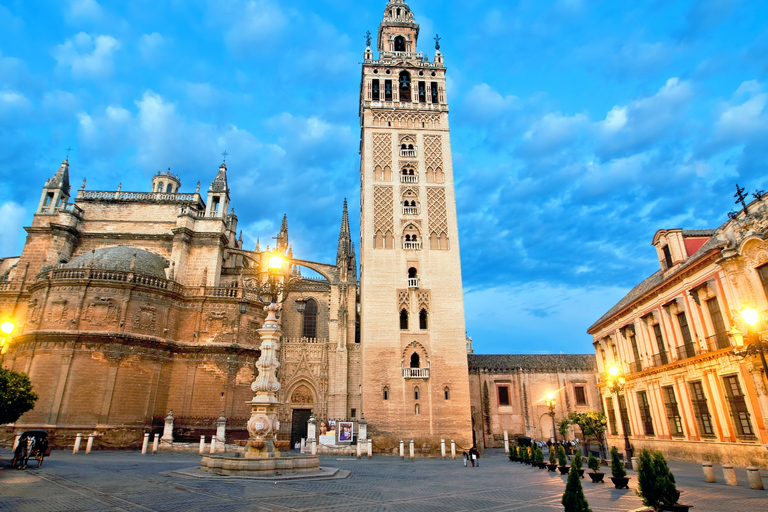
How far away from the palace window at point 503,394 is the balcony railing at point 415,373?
12.2 meters

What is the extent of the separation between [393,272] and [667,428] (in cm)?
1860

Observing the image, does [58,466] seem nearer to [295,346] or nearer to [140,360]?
[140,360]

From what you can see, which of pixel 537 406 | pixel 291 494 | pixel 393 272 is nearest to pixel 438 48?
pixel 393 272

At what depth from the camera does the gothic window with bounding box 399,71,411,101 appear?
39.8 meters

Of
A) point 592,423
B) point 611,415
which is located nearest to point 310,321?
point 592,423

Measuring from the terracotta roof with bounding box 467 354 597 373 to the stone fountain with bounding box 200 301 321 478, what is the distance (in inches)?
1118

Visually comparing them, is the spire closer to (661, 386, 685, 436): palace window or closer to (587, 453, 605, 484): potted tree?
(587, 453, 605, 484): potted tree

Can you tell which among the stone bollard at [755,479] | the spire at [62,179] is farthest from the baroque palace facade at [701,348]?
the spire at [62,179]

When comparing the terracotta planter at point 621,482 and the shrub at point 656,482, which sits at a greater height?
the shrub at point 656,482

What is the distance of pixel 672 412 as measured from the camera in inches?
866

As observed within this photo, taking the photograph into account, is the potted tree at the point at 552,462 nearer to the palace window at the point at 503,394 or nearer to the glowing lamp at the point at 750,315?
the glowing lamp at the point at 750,315

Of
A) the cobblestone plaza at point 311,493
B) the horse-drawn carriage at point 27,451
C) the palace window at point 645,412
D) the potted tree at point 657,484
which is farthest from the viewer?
the palace window at point 645,412

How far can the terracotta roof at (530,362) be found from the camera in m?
40.3

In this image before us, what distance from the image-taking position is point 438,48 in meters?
41.1
